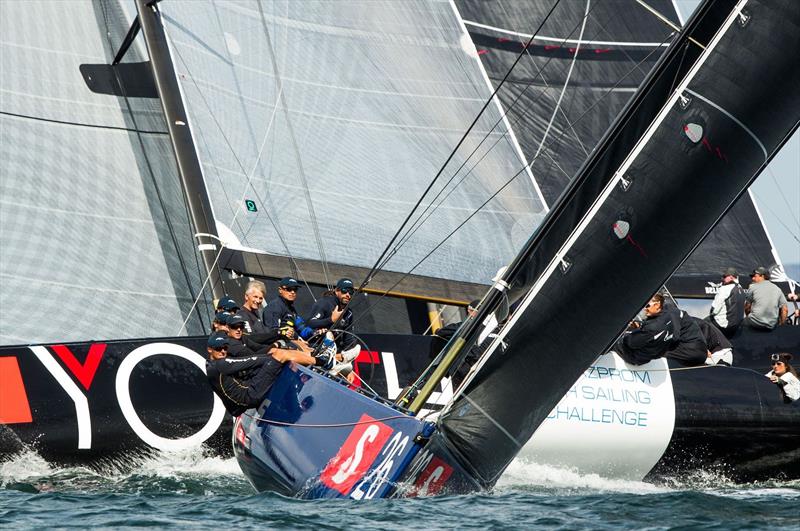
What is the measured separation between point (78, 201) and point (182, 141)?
0.98 meters

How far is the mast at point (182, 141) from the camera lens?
29.0ft

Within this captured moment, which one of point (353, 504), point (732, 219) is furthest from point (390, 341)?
point (732, 219)

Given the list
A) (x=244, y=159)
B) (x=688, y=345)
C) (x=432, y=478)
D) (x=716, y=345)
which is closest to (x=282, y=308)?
(x=244, y=159)

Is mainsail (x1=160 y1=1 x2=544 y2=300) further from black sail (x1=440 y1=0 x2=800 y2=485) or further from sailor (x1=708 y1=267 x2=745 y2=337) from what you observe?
black sail (x1=440 y1=0 x2=800 y2=485)

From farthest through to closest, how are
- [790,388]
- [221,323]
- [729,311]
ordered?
[729,311]
[790,388]
[221,323]

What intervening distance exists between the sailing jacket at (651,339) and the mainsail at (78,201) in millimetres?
2978

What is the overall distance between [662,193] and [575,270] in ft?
1.74

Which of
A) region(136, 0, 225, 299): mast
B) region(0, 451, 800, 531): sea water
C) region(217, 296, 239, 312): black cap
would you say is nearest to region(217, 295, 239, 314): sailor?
region(217, 296, 239, 312): black cap

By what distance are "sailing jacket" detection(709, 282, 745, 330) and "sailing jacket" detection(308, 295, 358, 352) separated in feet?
8.58

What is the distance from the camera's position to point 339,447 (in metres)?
6.30

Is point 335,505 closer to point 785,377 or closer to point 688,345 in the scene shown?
point 688,345

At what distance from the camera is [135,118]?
10.0 m

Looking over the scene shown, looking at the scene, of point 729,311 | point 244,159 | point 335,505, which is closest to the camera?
point 335,505

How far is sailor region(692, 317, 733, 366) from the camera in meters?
8.77
